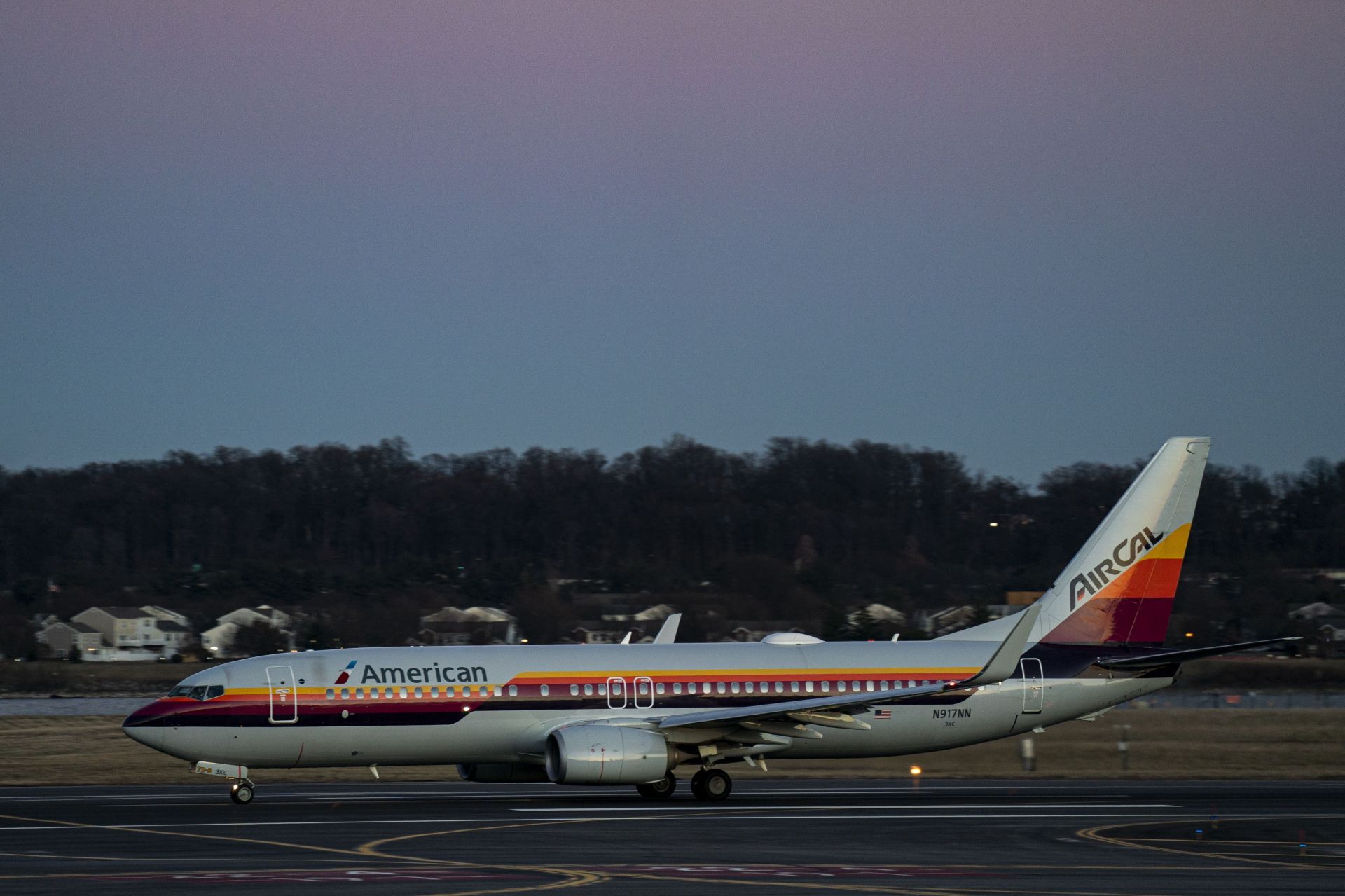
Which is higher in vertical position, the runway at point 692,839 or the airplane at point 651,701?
the airplane at point 651,701

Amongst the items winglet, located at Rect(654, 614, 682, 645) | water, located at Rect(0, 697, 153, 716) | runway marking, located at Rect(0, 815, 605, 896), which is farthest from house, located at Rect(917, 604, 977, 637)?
runway marking, located at Rect(0, 815, 605, 896)

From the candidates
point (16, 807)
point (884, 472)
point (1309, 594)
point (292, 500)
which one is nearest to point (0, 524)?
point (292, 500)

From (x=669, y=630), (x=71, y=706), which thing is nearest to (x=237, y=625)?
(x=71, y=706)

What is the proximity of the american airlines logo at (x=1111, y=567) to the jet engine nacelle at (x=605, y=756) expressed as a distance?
9122 millimetres

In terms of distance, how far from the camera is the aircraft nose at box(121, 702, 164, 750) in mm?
28281

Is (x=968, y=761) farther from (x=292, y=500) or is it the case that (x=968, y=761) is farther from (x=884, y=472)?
(x=292, y=500)

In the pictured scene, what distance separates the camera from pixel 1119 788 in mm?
31438

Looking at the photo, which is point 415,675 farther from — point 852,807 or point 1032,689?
point 1032,689

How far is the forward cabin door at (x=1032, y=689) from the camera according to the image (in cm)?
3067

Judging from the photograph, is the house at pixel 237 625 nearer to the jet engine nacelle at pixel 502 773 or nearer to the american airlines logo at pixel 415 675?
the jet engine nacelle at pixel 502 773

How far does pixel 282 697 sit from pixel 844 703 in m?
9.94

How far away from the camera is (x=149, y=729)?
92.8 feet

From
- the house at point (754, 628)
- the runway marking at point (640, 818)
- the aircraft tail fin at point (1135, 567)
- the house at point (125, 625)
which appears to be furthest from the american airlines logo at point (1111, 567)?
the house at point (125, 625)

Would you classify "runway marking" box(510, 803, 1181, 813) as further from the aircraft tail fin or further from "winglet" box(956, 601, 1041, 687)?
the aircraft tail fin
